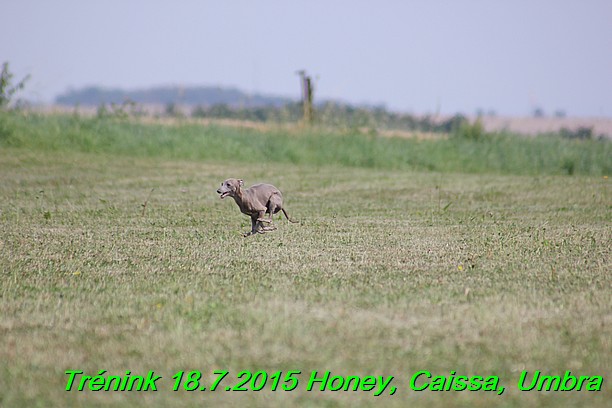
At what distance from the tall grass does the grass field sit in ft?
16.4

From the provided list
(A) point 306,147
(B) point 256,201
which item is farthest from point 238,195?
(A) point 306,147

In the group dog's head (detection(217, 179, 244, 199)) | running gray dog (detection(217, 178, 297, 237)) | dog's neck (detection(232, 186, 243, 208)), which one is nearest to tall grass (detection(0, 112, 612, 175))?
running gray dog (detection(217, 178, 297, 237))

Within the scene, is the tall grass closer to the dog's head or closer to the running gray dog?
the running gray dog

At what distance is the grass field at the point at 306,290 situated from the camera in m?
4.79

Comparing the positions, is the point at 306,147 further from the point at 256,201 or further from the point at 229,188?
the point at 229,188

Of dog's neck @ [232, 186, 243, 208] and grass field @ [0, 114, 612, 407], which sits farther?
dog's neck @ [232, 186, 243, 208]

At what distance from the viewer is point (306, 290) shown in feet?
21.7

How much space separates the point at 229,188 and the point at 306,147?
12.9 m

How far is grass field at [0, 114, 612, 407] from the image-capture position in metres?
4.79

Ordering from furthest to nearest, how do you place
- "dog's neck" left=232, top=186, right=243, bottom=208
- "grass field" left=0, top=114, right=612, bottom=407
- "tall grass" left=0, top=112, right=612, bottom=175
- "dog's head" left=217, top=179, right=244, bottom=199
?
"tall grass" left=0, top=112, right=612, bottom=175 < "dog's neck" left=232, top=186, right=243, bottom=208 < "dog's head" left=217, top=179, right=244, bottom=199 < "grass field" left=0, top=114, right=612, bottom=407

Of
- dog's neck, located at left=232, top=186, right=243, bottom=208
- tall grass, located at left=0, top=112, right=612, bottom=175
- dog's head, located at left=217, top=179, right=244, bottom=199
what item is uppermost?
dog's head, located at left=217, top=179, right=244, bottom=199

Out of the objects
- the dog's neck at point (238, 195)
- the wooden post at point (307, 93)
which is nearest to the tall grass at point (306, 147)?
the wooden post at point (307, 93)

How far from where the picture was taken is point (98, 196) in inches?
551

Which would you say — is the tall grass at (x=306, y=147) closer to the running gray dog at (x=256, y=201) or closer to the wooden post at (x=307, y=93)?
the wooden post at (x=307, y=93)
